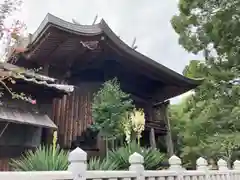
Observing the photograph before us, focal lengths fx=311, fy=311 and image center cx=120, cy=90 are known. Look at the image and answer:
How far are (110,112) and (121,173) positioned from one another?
3840mm

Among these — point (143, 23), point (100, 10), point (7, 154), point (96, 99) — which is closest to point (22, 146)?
point (7, 154)

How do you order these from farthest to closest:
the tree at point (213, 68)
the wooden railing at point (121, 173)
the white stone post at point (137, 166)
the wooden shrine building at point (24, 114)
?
the tree at point (213, 68)
the wooden shrine building at point (24, 114)
the white stone post at point (137, 166)
the wooden railing at point (121, 173)

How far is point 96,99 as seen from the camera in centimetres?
804

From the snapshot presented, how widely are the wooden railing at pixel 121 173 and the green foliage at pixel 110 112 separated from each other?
7.90 feet

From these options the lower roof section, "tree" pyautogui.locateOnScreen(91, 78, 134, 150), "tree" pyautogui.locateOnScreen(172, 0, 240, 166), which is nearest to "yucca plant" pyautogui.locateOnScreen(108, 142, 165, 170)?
"tree" pyautogui.locateOnScreen(91, 78, 134, 150)

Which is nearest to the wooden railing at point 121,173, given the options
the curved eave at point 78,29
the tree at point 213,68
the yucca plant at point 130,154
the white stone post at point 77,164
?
the white stone post at point 77,164

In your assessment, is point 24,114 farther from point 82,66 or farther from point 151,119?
point 151,119

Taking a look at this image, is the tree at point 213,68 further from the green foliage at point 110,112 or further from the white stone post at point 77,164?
the white stone post at point 77,164

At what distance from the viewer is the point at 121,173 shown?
356 centimetres

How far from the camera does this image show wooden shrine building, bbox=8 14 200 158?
736cm

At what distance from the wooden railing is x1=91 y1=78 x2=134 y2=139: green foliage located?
2407 millimetres

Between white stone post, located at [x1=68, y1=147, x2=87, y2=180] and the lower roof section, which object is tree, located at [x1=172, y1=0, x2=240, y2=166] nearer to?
the lower roof section

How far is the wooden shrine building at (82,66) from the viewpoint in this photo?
24.2ft

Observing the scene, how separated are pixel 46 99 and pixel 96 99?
1.26 metres
